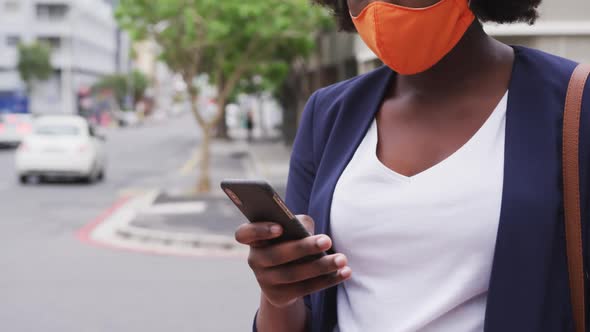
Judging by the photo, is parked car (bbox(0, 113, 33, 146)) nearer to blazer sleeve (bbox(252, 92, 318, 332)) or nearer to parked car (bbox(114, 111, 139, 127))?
blazer sleeve (bbox(252, 92, 318, 332))

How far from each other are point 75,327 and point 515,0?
5.77m

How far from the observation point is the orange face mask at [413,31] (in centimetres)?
168

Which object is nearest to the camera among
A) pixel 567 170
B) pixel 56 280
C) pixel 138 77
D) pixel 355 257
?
pixel 567 170

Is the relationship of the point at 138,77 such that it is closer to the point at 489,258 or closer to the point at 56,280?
the point at 56,280

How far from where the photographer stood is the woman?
5.18ft

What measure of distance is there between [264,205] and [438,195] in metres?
0.31

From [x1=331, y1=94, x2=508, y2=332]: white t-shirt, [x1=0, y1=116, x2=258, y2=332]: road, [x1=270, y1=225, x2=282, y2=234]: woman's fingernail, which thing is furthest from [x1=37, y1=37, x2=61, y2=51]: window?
[x1=270, y1=225, x2=282, y2=234]: woman's fingernail

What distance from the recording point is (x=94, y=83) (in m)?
85.9

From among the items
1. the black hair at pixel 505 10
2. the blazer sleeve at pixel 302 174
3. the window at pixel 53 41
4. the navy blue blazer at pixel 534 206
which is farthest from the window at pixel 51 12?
the navy blue blazer at pixel 534 206

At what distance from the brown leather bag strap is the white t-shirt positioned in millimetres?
114

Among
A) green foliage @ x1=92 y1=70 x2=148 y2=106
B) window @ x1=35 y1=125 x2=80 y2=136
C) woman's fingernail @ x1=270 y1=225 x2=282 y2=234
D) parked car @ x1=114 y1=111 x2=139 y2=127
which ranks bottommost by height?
parked car @ x1=114 y1=111 x2=139 y2=127

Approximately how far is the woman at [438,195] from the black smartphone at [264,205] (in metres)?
0.02

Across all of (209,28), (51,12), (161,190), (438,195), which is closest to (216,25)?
(209,28)

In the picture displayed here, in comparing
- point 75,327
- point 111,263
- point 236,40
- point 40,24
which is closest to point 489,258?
point 75,327
